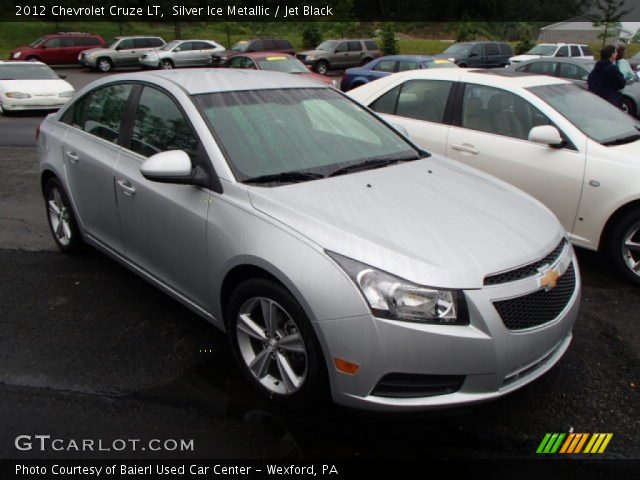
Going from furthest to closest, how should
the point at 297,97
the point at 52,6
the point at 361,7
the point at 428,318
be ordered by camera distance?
1. the point at 361,7
2. the point at 52,6
3. the point at 297,97
4. the point at 428,318

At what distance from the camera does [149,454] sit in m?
2.60

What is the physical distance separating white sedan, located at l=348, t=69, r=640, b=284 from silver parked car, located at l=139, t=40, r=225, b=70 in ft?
77.0

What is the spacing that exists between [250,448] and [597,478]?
5.14 ft

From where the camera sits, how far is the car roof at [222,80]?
352 cm

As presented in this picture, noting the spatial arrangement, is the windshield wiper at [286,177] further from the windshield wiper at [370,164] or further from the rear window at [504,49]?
the rear window at [504,49]

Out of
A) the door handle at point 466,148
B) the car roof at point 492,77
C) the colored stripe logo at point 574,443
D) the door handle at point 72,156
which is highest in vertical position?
the car roof at point 492,77

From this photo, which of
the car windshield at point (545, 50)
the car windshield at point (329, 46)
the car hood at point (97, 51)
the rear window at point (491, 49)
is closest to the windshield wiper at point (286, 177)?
the rear window at point (491, 49)

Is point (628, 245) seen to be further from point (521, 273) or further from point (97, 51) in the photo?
point (97, 51)

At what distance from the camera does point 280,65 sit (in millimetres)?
14852

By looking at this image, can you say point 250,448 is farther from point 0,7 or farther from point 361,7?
point 361,7

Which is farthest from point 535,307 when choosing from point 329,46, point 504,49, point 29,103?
point 329,46

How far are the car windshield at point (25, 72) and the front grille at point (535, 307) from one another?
14.7m

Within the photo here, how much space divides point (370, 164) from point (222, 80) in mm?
1151

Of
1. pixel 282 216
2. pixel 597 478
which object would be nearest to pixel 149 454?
pixel 282 216
